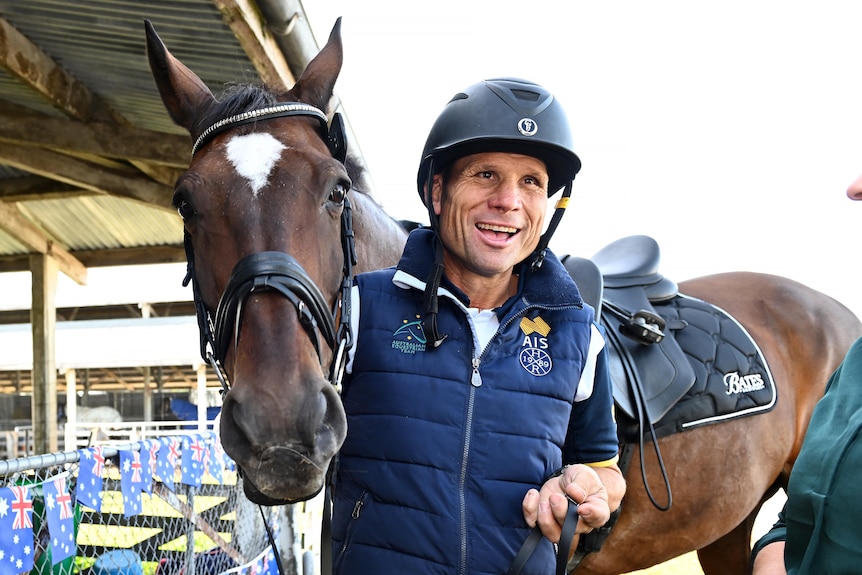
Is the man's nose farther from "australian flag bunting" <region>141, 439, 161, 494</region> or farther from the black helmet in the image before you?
"australian flag bunting" <region>141, 439, 161, 494</region>

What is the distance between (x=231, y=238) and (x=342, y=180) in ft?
1.18

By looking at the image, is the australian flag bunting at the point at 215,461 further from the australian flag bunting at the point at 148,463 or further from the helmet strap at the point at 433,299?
the helmet strap at the point at 433,299

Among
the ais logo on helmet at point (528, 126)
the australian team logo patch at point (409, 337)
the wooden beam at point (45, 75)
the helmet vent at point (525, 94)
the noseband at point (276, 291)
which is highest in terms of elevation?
the wooden beam at point (45, 75)

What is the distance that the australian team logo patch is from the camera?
5.17ft

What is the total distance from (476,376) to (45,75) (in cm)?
464

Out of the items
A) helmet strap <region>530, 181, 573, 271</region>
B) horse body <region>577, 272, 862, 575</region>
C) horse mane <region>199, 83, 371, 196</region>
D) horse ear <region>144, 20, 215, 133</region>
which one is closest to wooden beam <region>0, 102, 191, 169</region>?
horse ear <region>144, 20, 215, 133</region>

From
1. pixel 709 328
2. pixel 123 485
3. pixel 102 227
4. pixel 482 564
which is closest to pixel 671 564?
pixel 709 328

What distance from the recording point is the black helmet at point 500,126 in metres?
1.80

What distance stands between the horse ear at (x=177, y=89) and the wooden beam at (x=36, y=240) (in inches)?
286

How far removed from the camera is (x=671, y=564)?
6.55 m

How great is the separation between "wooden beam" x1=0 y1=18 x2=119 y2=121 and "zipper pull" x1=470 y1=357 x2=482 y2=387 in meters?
4.22

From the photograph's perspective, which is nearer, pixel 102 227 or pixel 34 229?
pixel 34 229

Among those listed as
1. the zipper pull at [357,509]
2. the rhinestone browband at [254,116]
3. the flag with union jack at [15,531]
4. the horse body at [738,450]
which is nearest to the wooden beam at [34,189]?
the flag with union jack at [15,531]

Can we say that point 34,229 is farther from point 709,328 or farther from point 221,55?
point 709,328
